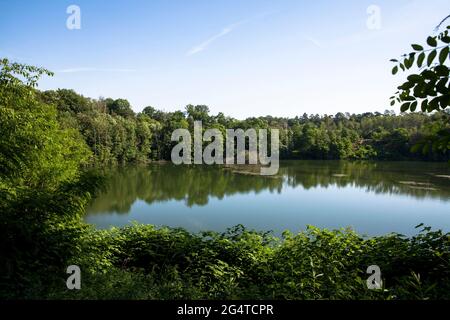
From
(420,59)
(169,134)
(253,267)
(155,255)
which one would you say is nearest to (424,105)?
(420,59)

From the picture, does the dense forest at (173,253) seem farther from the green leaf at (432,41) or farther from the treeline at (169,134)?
the treeline at (169,134)

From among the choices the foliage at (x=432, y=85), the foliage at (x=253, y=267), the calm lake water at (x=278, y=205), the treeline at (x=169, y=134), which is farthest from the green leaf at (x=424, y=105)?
the treeline at (x=169, y=134)

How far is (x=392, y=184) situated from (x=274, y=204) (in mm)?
13759

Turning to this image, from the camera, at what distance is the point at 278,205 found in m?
17.7

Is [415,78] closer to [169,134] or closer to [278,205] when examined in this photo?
[278,205]

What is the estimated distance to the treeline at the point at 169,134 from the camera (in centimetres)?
4216

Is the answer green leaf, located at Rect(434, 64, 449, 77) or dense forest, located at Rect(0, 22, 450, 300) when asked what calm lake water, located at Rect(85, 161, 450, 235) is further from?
green leaf, located at Rect(434, 64, 449, 77)

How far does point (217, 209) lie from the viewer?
16.8 meters

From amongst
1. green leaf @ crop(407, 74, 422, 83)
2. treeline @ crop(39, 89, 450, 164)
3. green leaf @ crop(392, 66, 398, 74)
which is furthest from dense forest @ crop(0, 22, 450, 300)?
treeline @ crop(39, 89, 450, 164)

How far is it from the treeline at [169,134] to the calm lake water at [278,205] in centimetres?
1719

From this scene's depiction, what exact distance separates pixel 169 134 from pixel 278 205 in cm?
3793

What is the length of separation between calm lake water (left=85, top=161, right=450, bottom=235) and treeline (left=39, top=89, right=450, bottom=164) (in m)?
17.2
